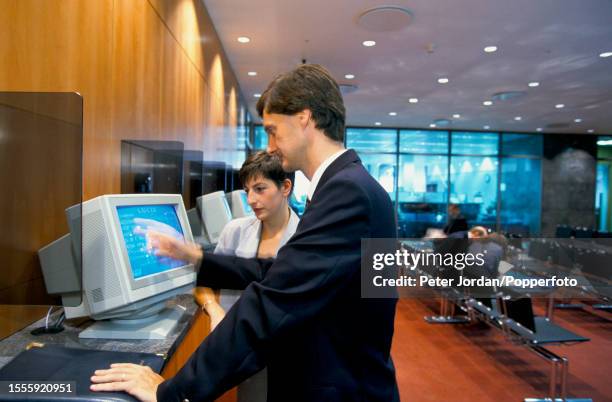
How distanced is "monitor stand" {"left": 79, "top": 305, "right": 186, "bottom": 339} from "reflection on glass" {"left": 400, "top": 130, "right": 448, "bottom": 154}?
11965 millimetres

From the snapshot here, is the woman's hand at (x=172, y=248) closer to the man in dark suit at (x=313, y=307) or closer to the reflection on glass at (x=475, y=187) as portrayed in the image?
the man in dark suit at (x=313, y=307)

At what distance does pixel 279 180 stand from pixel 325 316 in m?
1.29

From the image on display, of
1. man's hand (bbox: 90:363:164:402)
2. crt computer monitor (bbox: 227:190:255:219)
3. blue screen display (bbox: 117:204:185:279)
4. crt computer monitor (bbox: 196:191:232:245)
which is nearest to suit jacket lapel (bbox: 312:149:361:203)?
man's hand (bbox: 90:363:164:402)

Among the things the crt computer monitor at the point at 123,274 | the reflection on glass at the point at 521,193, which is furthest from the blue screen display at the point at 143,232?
the reflection on glass at the point at 521,193

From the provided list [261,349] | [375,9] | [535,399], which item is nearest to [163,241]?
[261,349]

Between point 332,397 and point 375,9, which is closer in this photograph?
point 332,397

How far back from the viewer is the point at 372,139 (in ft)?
41.8

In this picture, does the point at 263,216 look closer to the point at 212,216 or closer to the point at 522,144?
the point at 212,216

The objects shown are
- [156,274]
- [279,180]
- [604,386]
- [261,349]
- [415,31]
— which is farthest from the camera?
[415,31]

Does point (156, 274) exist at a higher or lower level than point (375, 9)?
lower

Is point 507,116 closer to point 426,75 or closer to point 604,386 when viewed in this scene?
point 426,75

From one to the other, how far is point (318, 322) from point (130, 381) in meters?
0.41

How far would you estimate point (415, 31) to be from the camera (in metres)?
5.15

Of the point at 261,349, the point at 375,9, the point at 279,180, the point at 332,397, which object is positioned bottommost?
the point at 332,397
